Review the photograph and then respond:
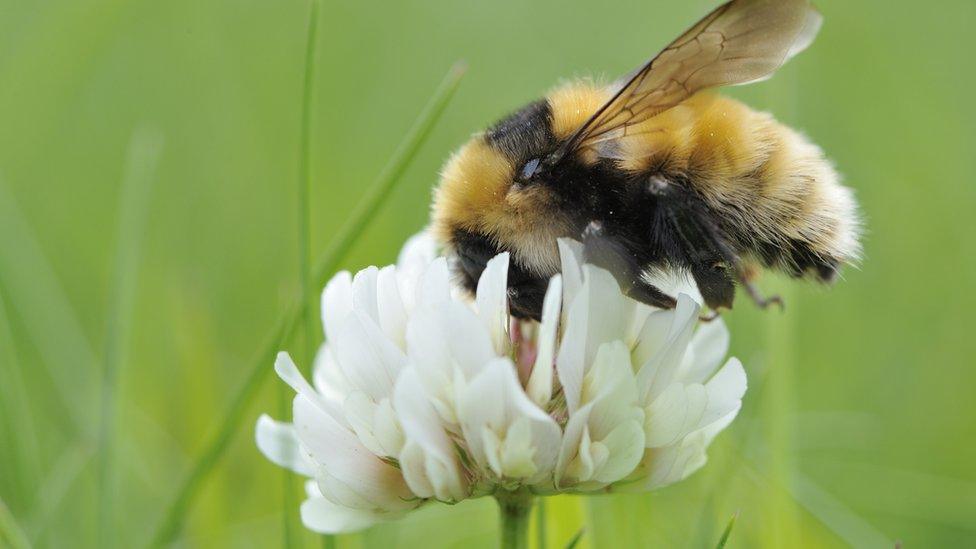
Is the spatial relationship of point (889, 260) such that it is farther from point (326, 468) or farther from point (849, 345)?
point (326, 468)

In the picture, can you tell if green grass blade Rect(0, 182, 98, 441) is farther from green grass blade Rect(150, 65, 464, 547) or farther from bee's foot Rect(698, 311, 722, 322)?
bee's foot Rect(698, 311, 722, 322)

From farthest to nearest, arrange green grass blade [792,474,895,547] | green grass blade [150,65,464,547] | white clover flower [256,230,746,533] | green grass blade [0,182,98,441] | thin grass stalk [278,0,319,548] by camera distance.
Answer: green grass blade [0,182,98,441]
green grass blade [792,474,895,547]
green grass blade [150,65,464,547]
thin grass stalk [278,0,319,548]
white clover flower [256,230,746,533]

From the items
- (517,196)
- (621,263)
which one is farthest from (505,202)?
(621,263)

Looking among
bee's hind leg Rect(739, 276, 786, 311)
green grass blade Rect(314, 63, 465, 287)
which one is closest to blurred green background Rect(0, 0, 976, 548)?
green grass blade Rect(314, 63, 465, 287)

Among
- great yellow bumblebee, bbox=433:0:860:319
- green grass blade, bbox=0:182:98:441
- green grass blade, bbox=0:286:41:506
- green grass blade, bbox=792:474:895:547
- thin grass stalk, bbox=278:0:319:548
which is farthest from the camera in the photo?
green grass blade, bbox=0:182:98:441

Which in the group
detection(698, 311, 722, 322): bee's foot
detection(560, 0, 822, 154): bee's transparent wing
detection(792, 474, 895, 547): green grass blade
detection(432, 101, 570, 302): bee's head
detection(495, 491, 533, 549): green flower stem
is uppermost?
detection(560, 0, 822, 154): bee's transparent wing

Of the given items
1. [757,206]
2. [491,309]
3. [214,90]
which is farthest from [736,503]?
[214,90]

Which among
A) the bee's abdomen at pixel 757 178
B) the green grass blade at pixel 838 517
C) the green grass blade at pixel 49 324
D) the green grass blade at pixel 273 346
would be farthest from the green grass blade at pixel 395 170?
the green grass blade at pixel 838 517
